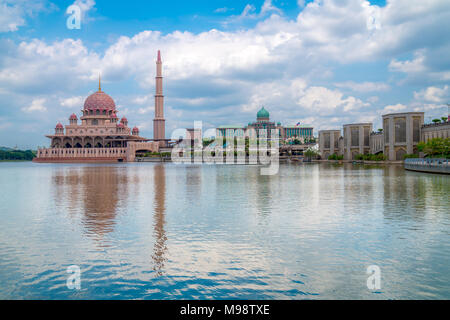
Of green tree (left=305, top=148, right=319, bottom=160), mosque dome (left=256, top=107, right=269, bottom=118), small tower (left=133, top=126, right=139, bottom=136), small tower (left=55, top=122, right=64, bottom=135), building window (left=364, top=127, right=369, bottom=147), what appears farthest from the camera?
mosque dome (left=256, top=107, right=269, bottom=118)

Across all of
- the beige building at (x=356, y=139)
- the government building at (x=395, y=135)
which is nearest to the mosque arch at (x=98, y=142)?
the beige building at (x=356, y=139)

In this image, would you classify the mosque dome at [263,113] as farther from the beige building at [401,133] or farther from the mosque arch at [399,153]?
the mosque arch at [399,153]

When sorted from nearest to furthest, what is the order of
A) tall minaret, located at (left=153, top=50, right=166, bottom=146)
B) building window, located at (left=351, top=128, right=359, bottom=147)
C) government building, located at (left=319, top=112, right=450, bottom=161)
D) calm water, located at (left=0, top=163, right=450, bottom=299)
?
1. calm water, located at (left=0, top=163, right=450, bottom=299)
2. government building, located at (left=319, top=112, right=450, bottom=161)
3. building window, located at (left=351, top=128, right=359, bottom=147)
4. tall minaret, located at (left=153, top=50, right=166, bottom=146)

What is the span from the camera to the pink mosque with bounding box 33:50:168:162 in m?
116

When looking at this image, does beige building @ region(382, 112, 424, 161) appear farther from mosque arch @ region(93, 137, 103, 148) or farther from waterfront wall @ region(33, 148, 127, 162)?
mosque arch @ region(93, 137, 103, 148)

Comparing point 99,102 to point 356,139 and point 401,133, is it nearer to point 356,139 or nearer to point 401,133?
point 356,139

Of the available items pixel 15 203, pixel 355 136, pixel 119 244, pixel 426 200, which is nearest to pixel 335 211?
pixel 426 200

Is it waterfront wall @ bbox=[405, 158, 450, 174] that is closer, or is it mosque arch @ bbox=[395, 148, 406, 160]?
waterfront wall @ bbox=[405, 158, 450, 174]

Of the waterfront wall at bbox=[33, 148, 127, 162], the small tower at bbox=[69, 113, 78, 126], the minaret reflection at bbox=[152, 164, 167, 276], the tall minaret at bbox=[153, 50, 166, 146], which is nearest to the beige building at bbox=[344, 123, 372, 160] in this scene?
the tall minaret at bbox=[153, 50, 166, 146]

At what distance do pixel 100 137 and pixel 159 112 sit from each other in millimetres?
18408

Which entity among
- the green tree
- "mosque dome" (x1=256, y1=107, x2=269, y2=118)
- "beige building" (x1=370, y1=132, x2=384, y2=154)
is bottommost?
the green tree

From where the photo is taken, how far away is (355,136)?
339ft
